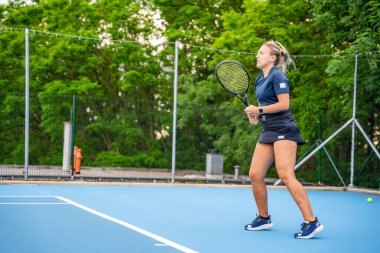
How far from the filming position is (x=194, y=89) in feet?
65.3

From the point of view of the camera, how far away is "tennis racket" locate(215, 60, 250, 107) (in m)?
7.34

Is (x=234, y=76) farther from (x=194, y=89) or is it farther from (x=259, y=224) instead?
(x=194, y=89)

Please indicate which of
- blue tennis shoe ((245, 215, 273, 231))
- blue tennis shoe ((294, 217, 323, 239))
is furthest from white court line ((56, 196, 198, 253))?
blue tennis shoe ((294, 217, 323, 239))

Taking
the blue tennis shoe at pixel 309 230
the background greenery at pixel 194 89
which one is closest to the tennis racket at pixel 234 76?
the blue tennis shoe at pixel 309 230

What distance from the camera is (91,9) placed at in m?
26.3

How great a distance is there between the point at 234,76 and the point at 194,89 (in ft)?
41.0

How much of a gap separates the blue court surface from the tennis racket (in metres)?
1.52

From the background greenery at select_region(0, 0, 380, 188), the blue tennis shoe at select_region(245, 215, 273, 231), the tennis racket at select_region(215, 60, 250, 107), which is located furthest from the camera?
the background greenery at select_region(0, 0, 380, 188)

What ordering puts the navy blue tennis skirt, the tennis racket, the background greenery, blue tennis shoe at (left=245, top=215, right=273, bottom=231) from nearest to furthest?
the navy blue tennis skirt < blue tennis shoe at (left=245, top=215, right=273, bottom=231) < the tennis racket < the background greenery

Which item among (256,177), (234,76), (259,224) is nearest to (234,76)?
(234,76)

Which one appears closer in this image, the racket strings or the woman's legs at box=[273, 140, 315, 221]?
the woman's legs at box=[273, 140, 315, 221]

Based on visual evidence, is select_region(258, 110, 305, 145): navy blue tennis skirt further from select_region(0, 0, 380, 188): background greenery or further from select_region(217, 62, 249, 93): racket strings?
select_region(0, 0, 380, 188): background greenery

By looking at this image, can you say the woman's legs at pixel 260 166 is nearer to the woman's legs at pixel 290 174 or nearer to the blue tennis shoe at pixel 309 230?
the woman's legs at pixel 290 174

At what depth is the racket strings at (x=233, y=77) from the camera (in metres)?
7.34
